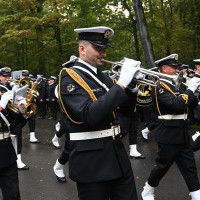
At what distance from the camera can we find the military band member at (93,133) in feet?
8.50

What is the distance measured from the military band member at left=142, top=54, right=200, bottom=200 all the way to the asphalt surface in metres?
0.63

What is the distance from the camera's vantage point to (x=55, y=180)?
5805mm

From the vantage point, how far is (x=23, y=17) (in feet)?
50.7

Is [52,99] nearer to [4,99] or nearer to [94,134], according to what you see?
[4,99]

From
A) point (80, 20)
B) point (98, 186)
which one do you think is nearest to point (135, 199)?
point (98, 186)

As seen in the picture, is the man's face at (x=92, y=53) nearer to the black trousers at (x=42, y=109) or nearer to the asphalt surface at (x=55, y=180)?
the asphalt surface at (x=55, y=180)

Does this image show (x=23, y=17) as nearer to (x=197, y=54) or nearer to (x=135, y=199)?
(x=197, y=54)

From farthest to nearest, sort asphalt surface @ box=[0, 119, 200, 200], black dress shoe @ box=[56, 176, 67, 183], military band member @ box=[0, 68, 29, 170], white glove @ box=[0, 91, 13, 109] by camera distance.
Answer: black dress shoe @ box=[56, 176, 67, 183]
asphalt surface @ box=[0, 119, 200, 200]
military band member @ box=[0, 68, 29, 170]
white glove @ box=[0, 91, 13, 109]

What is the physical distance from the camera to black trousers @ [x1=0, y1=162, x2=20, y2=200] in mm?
3721

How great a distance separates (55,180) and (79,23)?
12260 millimetres

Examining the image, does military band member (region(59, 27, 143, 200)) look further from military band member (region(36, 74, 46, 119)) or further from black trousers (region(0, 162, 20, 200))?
military band member (region(36, 74, 46, 119))

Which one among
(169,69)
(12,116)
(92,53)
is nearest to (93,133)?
(92,53)

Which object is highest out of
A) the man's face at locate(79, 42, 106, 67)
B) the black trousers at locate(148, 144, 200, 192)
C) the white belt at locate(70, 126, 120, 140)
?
the man's face at locate(79, 42, 106, 67)

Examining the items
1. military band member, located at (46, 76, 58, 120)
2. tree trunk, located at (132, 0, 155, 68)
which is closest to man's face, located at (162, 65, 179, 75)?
tree trunk, located at (132, 0, 155, 68)
